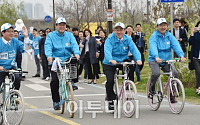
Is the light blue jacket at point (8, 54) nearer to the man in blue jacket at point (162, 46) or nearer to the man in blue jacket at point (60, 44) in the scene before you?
the man in blue jacket at point (60, 44)

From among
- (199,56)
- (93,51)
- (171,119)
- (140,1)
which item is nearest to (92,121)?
(171,119)

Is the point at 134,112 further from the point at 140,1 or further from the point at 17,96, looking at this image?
the point at 140,1

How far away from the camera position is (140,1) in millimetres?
44406

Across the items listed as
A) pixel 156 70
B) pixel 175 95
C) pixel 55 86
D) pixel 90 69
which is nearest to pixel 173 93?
pixel 175 95

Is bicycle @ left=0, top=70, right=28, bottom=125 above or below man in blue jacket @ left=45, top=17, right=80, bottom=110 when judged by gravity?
below

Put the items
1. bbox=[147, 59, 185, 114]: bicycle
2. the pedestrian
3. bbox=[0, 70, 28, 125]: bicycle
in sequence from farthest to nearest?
the pedestrian, bbox=[147, 59, 185, 114]: bicycle, bbox=[0, 70, 28, 125]: bicycle

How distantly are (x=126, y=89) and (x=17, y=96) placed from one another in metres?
2.25

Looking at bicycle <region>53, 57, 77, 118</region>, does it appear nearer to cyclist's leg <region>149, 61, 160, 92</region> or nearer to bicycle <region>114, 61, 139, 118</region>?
bicycle <region>114, 61, 139, 118</region>

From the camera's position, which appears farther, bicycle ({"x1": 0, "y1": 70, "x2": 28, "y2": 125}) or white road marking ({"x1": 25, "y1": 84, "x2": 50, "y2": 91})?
white road marking ({"x1": 25, "y1": 84, "x2": 50, "y2": 91})

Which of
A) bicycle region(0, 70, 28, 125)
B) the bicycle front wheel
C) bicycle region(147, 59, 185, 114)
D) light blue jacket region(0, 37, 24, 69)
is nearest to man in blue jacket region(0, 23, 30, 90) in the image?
light blue jacket region(0, 37, 24, 69)

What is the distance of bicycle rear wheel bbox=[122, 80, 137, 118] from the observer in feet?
31.1

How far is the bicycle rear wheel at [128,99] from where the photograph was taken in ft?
31.1

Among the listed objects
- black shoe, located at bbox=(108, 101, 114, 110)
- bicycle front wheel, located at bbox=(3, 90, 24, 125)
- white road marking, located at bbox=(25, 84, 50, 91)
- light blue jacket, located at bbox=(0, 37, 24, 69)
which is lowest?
white road marking, located at bbox=(25, 84, 50, 91)

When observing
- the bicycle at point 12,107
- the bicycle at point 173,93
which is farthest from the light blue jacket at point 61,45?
the bicycle at point 173,93
